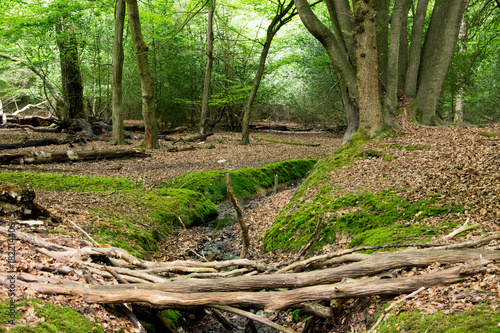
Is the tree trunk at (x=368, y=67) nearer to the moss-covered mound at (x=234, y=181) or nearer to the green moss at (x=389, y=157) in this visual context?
the green moss at (x=389, y=157)

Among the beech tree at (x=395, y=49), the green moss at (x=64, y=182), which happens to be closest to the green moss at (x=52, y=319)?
the green moss at (x=64, y=182)

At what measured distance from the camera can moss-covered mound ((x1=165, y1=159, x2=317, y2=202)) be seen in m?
10.4

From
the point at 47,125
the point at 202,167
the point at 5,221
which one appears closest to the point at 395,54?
the point at 202,167

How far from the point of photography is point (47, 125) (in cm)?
2206

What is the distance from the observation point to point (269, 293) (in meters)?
3.43

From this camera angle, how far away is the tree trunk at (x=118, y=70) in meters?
15.2

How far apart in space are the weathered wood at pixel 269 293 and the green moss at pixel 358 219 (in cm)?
125

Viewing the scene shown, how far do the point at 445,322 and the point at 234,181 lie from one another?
852 cm

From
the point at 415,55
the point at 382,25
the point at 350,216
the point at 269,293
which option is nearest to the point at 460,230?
the point at 350,216

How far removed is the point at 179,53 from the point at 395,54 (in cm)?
1435

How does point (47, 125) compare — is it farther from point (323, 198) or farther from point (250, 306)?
point (250, 306)

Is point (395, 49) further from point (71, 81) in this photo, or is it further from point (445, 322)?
point (71, 81)

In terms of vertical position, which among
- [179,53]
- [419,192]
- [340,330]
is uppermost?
[179,53]

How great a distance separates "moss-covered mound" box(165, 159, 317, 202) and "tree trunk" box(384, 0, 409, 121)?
13.5ft
